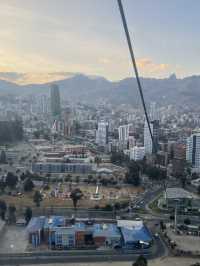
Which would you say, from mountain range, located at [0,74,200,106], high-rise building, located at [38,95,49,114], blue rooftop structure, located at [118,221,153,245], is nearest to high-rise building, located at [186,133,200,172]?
blue rooftop structure, located at [118,221,153,245]

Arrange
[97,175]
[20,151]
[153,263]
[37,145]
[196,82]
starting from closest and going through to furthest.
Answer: [153,263]
[97,175]
[20,151]
[37,145]
[196,82]

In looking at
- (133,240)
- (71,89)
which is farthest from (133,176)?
(71,89)

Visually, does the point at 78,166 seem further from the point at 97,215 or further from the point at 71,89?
the point at 71,89

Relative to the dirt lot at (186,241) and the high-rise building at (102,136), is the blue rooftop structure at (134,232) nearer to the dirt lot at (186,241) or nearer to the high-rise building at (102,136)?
the dirt lot at (186,241)

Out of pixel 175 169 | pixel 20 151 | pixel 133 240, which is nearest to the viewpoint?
pixel 133 240

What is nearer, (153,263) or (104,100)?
(153,263)

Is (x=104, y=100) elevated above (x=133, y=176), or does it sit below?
above

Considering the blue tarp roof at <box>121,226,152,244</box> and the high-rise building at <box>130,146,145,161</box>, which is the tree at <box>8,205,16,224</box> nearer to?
the blue tarp roof at <box>121,226,152,244</box>
